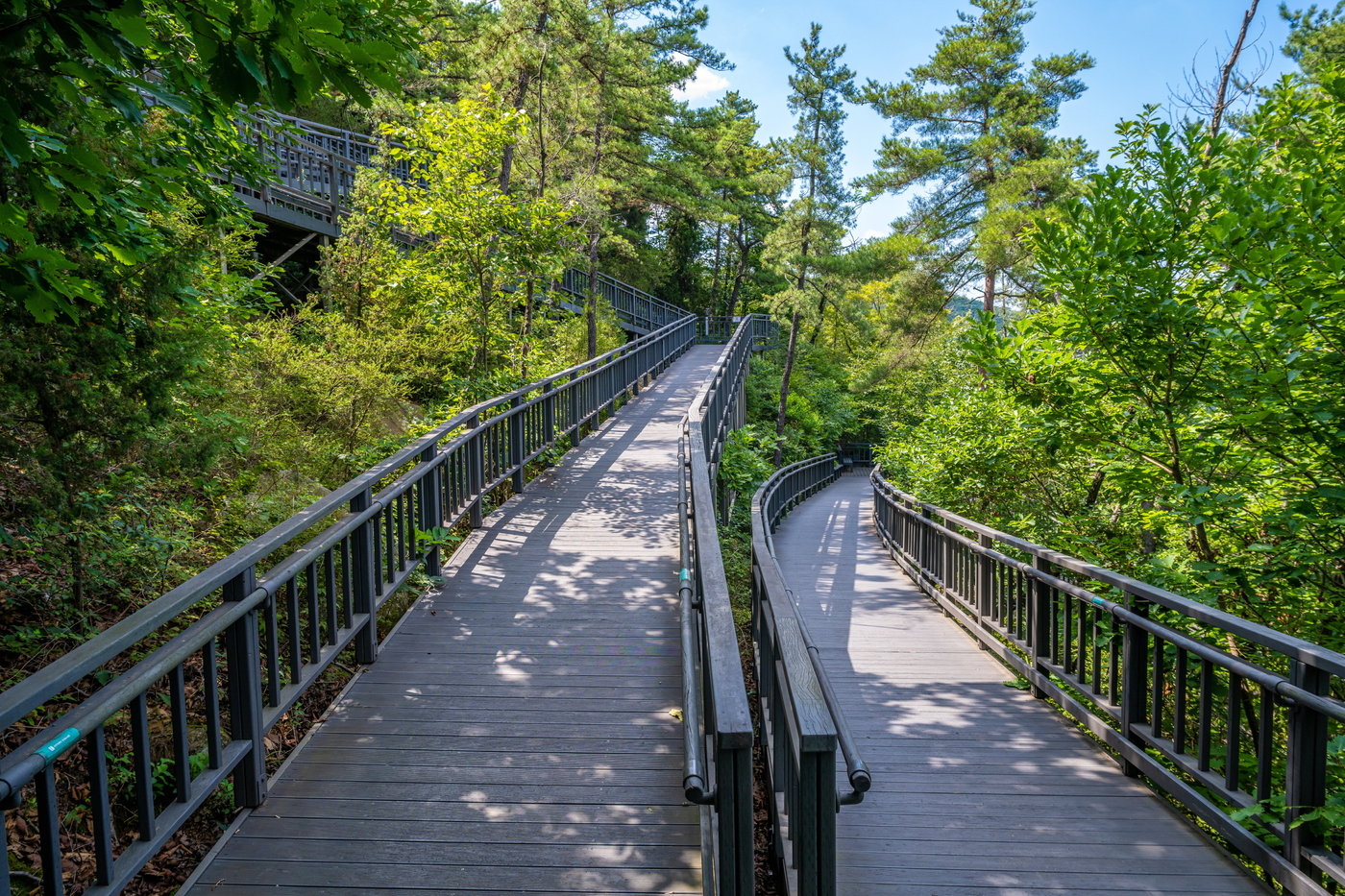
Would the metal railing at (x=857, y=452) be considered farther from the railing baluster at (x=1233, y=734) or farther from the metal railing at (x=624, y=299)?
the railing baluster at (x=1233, y=734)

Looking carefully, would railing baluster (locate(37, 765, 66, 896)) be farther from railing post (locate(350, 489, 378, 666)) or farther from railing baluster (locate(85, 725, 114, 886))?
railing post (locate(350, 489, 378, 666))

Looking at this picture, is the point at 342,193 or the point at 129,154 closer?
the point at 129,154

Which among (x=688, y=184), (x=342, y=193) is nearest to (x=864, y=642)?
(x=342, y=193)

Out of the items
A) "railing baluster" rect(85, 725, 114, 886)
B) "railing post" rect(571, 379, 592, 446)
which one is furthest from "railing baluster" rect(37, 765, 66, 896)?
"railing post" rect(571, 379, 592, 446)

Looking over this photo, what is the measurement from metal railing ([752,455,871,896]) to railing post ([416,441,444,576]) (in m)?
2.84

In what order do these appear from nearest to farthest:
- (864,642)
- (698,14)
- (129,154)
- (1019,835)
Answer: (1019,835) < (129,154) < (864,642) < (698,14)

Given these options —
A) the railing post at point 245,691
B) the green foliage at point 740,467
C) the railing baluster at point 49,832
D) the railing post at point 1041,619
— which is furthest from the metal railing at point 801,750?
the green foliage at point 740,467

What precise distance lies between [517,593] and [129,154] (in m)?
3.53

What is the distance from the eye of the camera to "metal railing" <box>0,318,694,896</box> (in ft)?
6.95

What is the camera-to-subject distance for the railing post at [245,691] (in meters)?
3.12

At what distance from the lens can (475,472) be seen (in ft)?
23.9

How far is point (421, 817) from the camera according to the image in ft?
10.6

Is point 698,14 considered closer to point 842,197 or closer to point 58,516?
point 842,197

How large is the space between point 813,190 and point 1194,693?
80.7ft
